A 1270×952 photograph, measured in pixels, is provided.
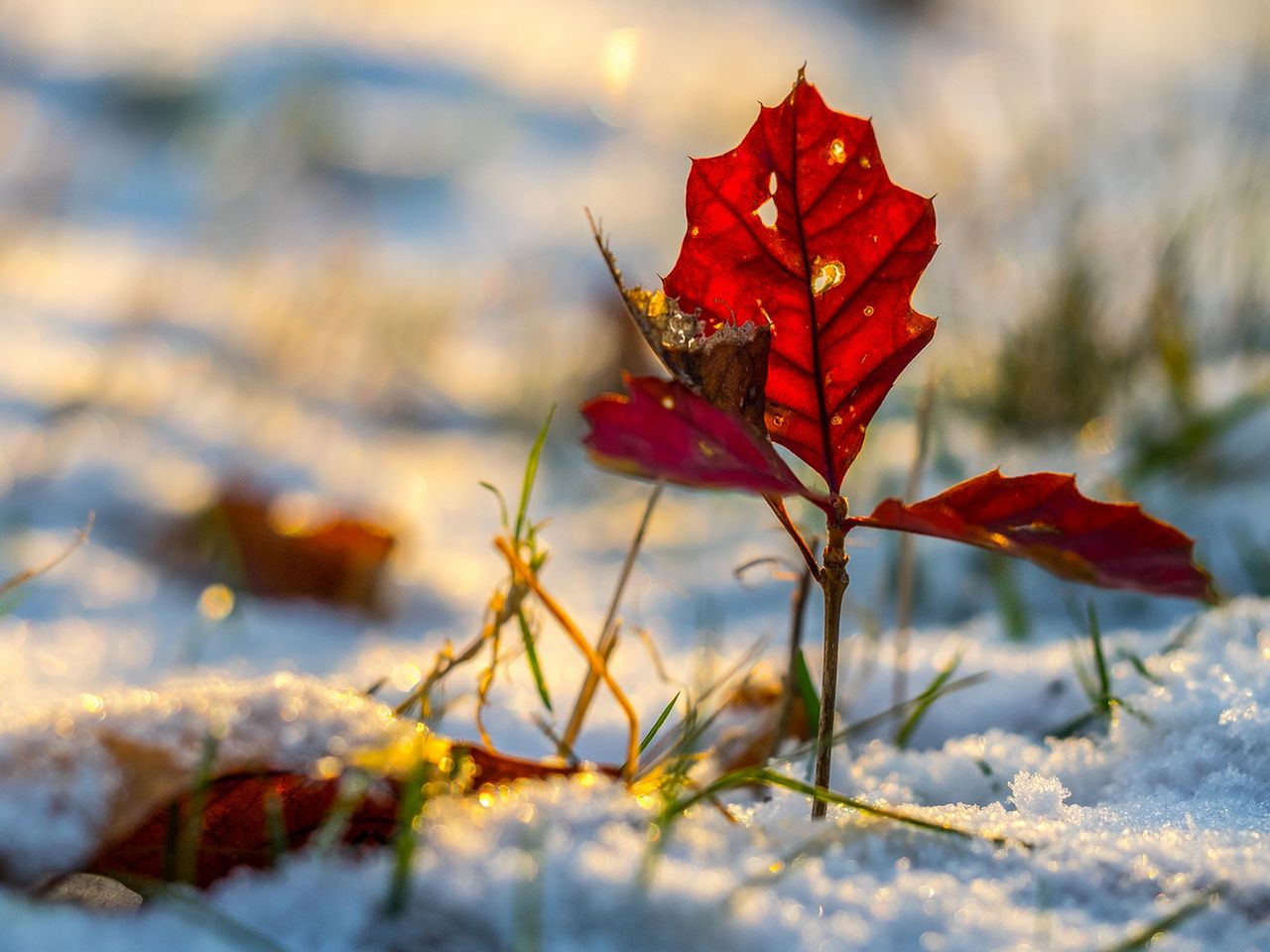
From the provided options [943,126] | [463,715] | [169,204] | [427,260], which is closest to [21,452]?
[463,715]

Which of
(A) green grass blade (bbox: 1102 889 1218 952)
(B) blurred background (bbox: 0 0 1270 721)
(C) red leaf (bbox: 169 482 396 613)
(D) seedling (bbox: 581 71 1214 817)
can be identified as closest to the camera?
(A) green grass blade (bbox: 1102 889 1218 952)

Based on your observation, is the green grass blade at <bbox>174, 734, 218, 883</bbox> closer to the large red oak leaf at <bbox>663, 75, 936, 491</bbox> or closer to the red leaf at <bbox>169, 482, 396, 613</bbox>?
the large red oak leaf at <bbox>663, 75, 936, 491</bbox>

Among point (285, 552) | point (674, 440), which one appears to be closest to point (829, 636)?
point (674, 440)

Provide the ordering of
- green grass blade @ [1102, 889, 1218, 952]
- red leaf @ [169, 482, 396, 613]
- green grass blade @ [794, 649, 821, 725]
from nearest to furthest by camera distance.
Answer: green grass blade @ [1102, 889, 1218, 952] → green grass blade @ [794, 649, 821, 725] → red leaf @ [169, 482, 396, 613]

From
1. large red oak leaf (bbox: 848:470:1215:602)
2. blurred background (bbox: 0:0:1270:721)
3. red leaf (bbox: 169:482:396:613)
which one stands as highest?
blurred background (bbox: 0:0:1270:721)

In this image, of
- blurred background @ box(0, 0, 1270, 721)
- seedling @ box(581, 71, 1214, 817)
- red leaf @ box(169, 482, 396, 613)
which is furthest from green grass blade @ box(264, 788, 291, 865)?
red leaf @ box(169, 482, 396, 613)

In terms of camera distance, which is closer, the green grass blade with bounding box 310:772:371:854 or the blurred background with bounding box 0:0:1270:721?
the green grass blade with bounding box 310:772:371:854

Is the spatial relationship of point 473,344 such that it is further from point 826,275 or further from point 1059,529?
point 1059,529

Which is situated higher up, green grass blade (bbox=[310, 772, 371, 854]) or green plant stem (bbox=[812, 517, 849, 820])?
green plant stem (bbox=[812, 517, 849, 820])
